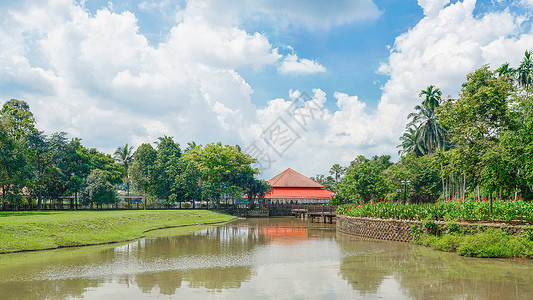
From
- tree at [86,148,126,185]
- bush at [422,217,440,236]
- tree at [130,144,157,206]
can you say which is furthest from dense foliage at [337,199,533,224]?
tree at [86,148,126,185]

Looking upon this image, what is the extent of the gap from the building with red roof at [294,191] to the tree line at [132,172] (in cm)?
289

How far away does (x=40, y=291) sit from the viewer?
10.1 metres

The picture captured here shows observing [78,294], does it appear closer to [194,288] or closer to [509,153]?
[194,288]

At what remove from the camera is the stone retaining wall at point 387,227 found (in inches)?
664

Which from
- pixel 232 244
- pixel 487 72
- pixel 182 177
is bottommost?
pixel 232 244

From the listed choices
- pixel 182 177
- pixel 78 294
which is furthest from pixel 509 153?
pixel 182 177

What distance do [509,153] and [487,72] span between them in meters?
5.43

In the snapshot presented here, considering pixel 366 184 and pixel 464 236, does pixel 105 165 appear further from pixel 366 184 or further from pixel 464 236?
pixel 464 236

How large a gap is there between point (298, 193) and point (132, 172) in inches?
950

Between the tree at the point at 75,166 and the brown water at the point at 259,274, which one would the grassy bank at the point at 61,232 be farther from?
the tree at the point at 75,166

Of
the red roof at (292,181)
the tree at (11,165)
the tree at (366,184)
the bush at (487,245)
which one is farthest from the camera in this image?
the red roof at (292,181)

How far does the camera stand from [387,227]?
22.9 metres

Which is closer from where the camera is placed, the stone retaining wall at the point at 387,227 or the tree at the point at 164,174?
the stone retaining wall at the point at 387,227

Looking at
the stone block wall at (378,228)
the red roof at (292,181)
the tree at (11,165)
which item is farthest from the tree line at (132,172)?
the stone block wall at (378,228)
